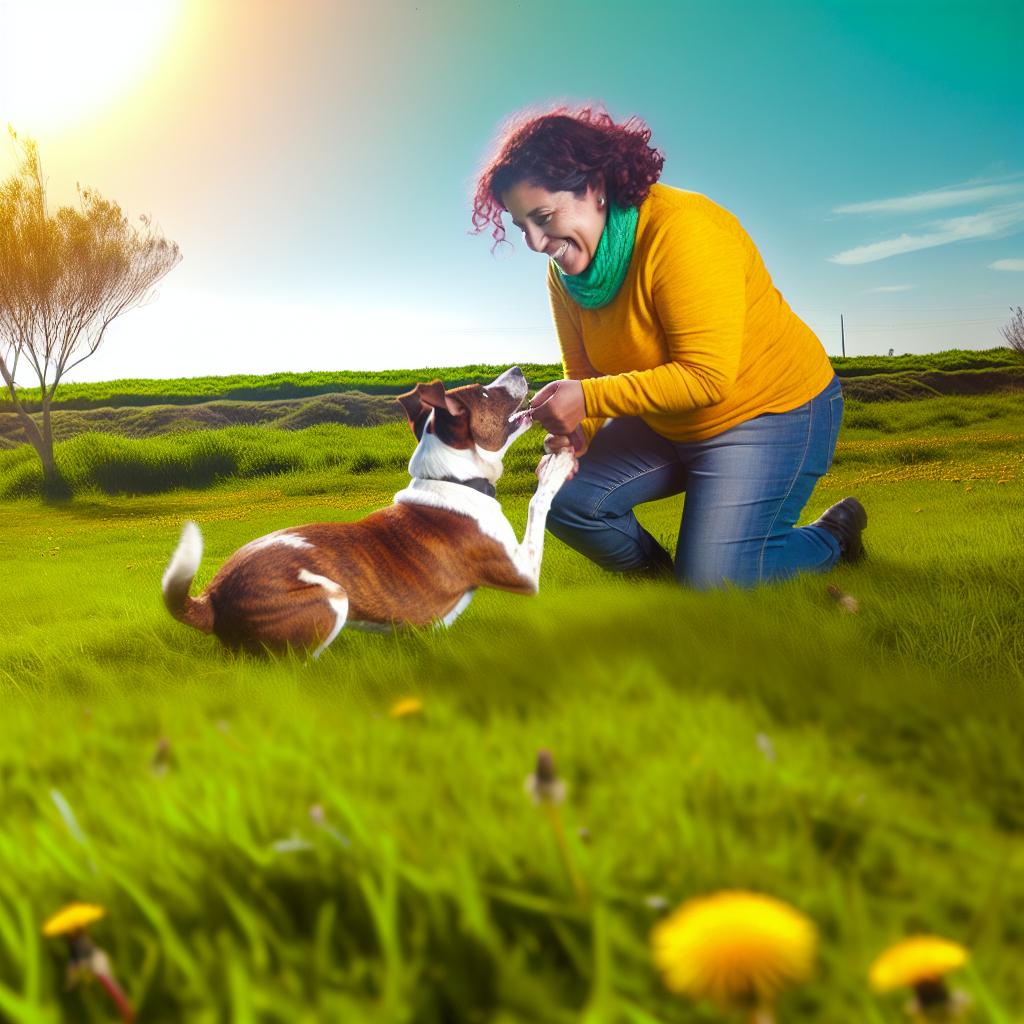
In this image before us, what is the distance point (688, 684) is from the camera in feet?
6.22

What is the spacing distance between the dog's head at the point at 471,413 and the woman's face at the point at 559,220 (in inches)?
20.3

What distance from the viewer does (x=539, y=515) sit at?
285cm

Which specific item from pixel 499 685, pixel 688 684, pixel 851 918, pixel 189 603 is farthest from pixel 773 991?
pixel 189 603

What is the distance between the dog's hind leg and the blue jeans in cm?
133

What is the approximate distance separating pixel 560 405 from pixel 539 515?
378mm

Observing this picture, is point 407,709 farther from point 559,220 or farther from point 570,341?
point 570,341

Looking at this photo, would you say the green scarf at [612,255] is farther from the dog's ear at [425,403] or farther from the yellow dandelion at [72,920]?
the yellow dandelion at [72,920]

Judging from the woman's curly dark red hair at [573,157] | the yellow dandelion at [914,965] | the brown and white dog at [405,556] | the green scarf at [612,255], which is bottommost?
the yellow dandelion at [914,965]

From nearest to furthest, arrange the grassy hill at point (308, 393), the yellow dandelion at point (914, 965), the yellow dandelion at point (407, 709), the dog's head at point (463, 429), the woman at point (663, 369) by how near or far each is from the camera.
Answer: the yellow dandelion at point (914, 965) < the yellow dandelion at point (407, 709) < the dog's head at point (463, 429) < the woman at point (663, 369) < the grassy hill at point (308, 393)

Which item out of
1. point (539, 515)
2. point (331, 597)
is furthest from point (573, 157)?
point (331, 597)

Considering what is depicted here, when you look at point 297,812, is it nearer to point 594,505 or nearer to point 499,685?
point 499,685

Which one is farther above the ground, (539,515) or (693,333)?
(693,333)

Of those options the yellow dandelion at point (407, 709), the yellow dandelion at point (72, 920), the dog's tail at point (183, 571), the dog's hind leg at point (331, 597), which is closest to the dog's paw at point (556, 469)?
the dog's hind leg at point (331, 597)

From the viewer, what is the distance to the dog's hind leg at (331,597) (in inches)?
94.5
